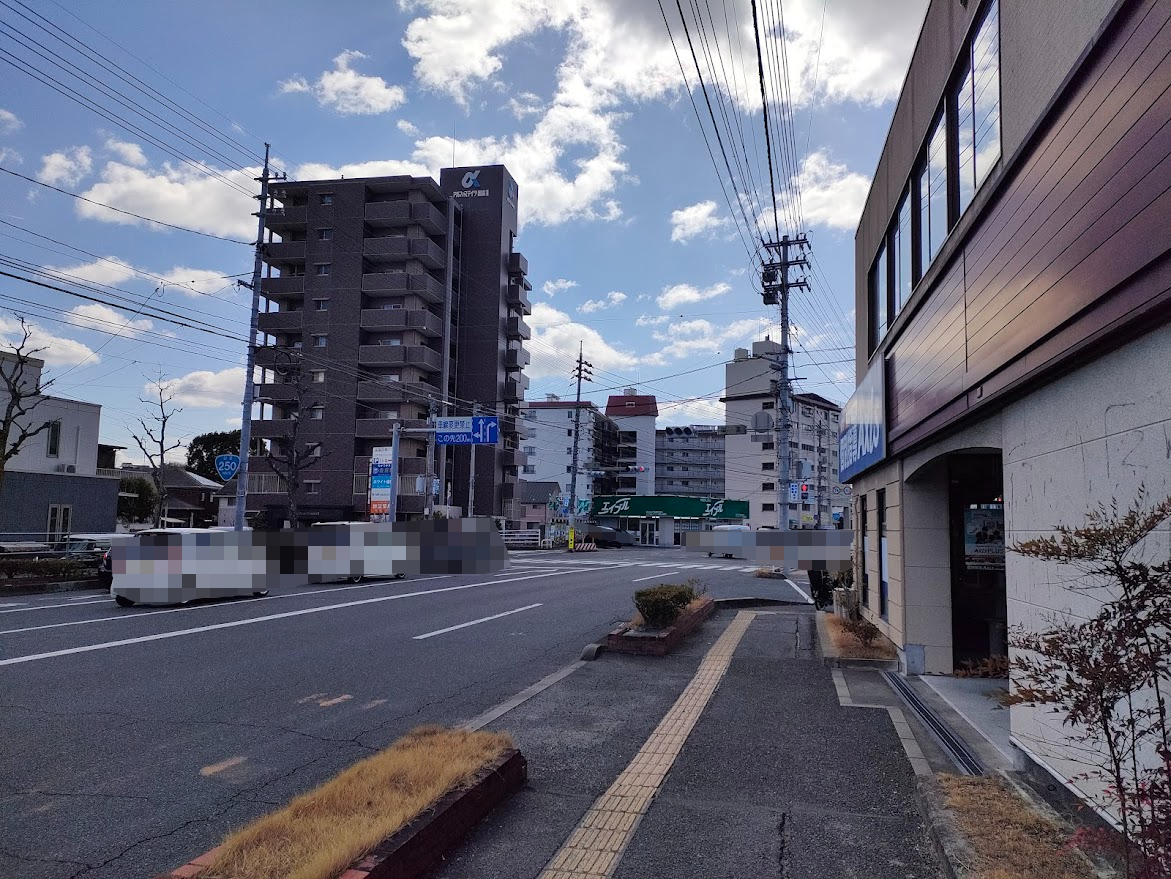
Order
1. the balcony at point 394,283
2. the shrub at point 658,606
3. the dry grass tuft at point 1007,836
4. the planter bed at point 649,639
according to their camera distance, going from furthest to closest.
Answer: the balcony at point 394,283, the shrub at point 658,606, the planter bed at point 649,639, the dry grass tuft at point 1007,836

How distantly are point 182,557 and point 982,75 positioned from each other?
16235 mm

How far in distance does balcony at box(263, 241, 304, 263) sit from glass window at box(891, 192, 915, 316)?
4692 centimetres

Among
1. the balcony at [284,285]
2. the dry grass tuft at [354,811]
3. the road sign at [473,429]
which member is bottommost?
the dry grass tuft at [354,811]

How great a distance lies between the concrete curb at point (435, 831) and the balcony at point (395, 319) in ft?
150

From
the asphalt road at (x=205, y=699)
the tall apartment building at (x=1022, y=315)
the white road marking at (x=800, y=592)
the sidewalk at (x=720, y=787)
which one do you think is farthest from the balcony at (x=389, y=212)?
the sidewalk at (x=720, y=787)

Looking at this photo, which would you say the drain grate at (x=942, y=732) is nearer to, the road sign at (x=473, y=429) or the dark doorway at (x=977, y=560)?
the dark doorway at (x=977, y=560)

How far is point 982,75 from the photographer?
6613 mm

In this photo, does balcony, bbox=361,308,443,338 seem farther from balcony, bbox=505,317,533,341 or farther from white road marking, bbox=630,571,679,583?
white road marking, bbox=630,571,679,583

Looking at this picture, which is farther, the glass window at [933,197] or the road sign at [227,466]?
the road sign at [227,466]

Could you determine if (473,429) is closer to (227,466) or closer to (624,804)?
(227,466)

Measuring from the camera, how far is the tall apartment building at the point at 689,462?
98.4 m

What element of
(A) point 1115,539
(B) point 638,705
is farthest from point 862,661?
(A) point 1115,539

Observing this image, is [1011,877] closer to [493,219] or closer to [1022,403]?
[1022,403]

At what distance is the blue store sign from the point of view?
34.1 ft
